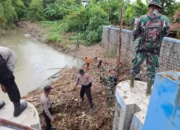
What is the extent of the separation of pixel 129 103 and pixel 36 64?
7448 millimetres

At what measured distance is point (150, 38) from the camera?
116 inches

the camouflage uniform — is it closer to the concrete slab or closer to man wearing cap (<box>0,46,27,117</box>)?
the concrete slab

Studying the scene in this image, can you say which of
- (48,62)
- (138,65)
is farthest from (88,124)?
(48,62)

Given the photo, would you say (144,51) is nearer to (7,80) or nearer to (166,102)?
(166,102)

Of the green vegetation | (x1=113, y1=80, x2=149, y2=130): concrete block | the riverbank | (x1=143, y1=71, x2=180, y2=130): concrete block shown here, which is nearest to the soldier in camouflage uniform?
(x1=113, y1=80, x2=149, y2=130): concrete block

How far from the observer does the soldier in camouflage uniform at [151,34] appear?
285 centimetres

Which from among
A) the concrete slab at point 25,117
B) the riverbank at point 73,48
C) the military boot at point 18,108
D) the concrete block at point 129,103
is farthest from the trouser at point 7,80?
the riverbank at point 73,48

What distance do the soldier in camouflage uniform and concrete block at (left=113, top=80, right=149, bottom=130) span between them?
0.22 meters

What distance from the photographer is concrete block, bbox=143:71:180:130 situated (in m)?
1.47

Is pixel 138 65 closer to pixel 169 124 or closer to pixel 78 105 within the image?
pixel 169 124

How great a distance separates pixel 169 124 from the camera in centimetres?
157

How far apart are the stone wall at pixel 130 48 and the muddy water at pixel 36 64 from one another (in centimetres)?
195

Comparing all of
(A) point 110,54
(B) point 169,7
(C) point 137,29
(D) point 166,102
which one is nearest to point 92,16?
(A) point 110,54

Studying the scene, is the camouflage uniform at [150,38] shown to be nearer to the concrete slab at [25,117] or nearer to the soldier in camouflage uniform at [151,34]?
the soldier in camouflage uniform at [151,34]
